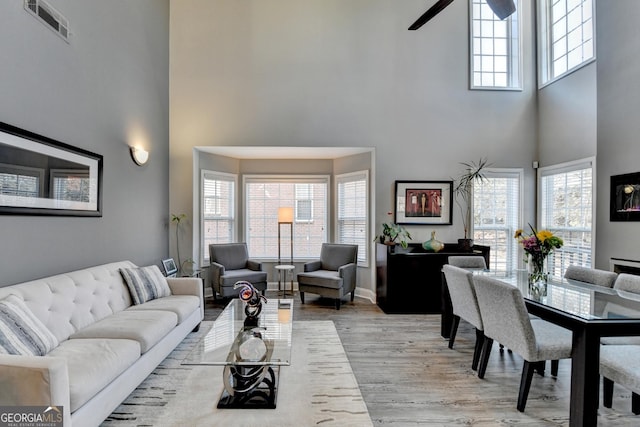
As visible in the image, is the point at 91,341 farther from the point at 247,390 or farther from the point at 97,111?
the point at 97,111

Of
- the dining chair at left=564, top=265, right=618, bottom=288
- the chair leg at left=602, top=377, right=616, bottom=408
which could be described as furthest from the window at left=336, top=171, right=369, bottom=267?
the chair leg at left=602, top=377, right=616, bottom=408

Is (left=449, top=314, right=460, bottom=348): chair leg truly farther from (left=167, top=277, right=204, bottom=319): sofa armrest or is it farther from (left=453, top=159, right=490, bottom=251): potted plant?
(left=167, top=277, right=204, bottom=319): sofa armrest

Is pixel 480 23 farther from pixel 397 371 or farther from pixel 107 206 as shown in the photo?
pixel 107 206

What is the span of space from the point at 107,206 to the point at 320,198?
3.49 meters

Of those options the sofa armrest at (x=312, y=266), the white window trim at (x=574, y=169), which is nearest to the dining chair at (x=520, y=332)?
the white window trim at (x=574, y=169)

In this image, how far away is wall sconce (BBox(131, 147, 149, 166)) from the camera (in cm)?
417

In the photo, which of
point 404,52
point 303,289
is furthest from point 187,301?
point 404,52

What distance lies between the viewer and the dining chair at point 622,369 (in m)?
1.93

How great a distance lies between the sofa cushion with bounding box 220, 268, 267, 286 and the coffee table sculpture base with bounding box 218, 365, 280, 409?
2.55 metres

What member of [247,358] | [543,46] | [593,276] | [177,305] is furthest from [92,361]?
[543,46]

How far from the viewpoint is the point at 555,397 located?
253cm

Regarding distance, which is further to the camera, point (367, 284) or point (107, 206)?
point (367, 284)

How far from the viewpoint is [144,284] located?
3479 millimetres

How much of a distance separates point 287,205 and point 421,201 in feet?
7.93
